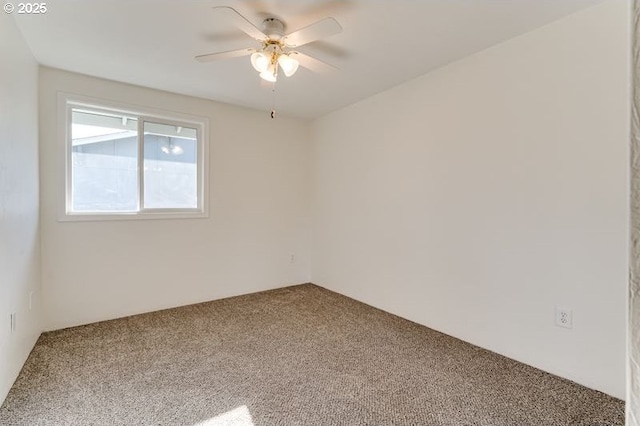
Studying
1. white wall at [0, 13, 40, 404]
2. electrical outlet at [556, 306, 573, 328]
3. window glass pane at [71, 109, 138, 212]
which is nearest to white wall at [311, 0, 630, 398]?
electrical outlet at [556, 306, 573, 328]

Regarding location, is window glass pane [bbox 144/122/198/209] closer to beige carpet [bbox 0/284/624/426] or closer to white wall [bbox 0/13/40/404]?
white wall [bbox 0/13/40/404]

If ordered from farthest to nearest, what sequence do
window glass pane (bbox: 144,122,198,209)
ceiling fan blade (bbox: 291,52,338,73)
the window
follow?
window glass pane (bbox: 144,122,198,209), the window, ceiling fan blade (bbox: 291,52,338,73)

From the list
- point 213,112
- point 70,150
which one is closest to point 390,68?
point 213,112

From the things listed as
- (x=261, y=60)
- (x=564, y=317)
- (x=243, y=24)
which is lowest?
(x=564, y=317)

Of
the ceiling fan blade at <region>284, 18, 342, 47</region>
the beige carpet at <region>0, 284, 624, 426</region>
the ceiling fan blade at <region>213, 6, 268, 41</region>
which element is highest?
the ceiling fan blade at <region>213, 6, 268, 41</region>

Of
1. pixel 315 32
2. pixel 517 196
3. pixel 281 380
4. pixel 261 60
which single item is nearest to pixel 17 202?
pixel 261 60

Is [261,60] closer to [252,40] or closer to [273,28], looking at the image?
[273,28]

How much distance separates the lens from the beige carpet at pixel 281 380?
64.6 inches

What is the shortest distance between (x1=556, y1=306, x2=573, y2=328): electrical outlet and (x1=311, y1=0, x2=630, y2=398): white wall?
0.11ft

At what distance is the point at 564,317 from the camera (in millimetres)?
1970

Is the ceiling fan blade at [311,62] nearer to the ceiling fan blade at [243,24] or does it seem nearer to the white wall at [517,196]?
the ceiling fan blade at [243,24]

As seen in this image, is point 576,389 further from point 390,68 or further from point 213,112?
point 213,112

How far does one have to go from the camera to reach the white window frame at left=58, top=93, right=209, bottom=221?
2760mm

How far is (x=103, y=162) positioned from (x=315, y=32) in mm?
2478
